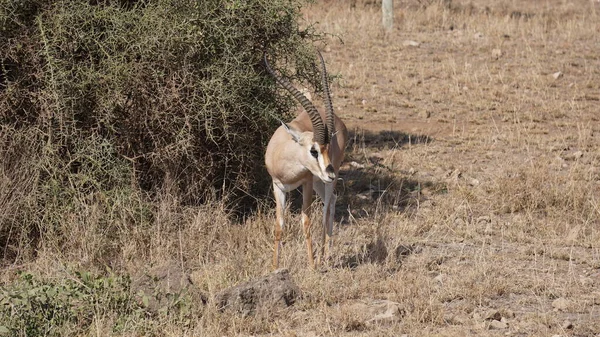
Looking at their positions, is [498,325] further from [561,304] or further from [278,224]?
[278,224]

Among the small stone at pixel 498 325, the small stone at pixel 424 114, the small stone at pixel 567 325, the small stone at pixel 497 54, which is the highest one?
the small stone at pixel 567 325

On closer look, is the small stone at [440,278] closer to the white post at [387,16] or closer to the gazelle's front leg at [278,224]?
the gazelle's front leg at [278,224]

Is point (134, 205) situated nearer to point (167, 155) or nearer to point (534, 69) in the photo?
point (167, 155)

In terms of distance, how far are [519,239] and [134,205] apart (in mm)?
3473

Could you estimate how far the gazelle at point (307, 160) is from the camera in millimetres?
7383

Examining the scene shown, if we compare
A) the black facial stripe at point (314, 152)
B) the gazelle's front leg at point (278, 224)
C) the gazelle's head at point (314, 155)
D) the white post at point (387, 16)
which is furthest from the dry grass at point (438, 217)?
the white post at point (387, 16)

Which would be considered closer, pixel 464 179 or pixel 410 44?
pixel 464 179

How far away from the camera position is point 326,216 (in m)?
8.35

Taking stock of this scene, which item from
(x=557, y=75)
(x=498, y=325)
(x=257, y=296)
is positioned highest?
(x=257, y=296)

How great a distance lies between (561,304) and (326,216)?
238 cm

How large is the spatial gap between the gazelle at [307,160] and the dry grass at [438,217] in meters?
0.22

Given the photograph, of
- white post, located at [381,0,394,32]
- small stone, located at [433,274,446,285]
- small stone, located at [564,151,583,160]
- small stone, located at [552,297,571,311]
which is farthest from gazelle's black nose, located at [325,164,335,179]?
white post, located at [381,0,394,32]

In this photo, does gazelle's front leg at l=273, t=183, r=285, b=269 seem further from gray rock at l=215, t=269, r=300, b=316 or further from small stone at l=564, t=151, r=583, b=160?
small stone at l=564, t=151, r=583, b=160

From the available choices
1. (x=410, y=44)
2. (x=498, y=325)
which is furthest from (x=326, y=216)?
(x=410, y=44)
